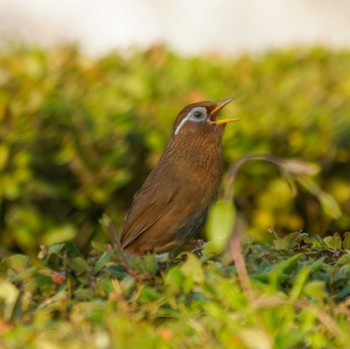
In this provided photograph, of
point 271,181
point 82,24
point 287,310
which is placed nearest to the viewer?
point 287,310

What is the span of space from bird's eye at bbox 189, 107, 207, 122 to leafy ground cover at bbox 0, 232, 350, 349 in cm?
203

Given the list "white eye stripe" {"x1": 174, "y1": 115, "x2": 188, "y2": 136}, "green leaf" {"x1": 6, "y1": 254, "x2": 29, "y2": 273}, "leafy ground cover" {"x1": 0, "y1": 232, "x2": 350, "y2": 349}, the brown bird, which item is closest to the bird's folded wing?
the brown bird

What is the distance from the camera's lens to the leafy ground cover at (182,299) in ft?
9.59

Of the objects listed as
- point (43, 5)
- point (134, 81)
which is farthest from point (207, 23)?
point (134, 81)

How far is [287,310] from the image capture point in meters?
3.08

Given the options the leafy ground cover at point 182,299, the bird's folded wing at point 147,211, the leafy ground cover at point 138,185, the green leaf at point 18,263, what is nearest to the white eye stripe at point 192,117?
the bird's folded wing at point 147,211

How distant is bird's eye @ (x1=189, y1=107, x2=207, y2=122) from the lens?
6.09 m

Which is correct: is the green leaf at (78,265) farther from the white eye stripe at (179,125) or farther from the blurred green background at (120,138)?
the blurred green background at (120,138)

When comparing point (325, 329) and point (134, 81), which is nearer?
point (325, 329)

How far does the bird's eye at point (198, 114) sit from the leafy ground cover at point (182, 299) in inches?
79.8

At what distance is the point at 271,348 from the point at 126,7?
53.7 feet

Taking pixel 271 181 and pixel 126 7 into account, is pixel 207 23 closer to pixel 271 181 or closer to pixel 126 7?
pixel 126 7

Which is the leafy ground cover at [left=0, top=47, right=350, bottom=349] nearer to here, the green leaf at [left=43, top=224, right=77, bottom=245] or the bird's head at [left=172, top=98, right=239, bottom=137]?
the green leaf at [left=43, top=224, right=77, bottom=245]

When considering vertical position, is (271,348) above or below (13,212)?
above
